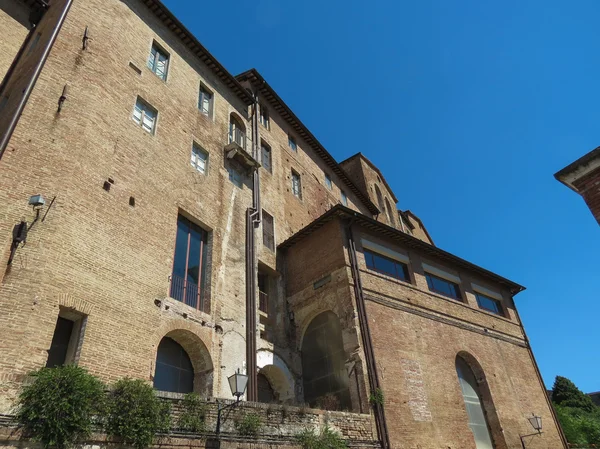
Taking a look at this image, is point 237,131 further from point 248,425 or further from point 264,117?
point 248,425

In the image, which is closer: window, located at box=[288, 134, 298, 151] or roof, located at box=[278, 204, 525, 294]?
roof, located at box=[278, 204, 525, 294]

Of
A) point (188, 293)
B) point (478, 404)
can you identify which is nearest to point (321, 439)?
point (188, 293)

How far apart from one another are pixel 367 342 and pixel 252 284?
4.05m

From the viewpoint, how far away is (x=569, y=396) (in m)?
34.9

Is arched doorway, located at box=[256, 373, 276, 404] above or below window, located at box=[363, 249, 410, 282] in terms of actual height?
below

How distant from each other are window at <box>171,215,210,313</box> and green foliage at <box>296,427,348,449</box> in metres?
4.31

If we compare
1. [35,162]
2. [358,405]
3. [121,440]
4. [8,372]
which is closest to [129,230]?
[35,162]

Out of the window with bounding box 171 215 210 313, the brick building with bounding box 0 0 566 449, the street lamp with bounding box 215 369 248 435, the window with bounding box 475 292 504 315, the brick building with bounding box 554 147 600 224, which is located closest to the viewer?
the brick building with bounding box 554 147 600 224

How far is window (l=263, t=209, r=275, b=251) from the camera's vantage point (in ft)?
54.2

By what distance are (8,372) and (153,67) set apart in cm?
1080

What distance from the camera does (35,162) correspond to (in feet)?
31.7

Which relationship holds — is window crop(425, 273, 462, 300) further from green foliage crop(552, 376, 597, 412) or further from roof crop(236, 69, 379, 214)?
green foliage crop(552, 376, 597, 412)

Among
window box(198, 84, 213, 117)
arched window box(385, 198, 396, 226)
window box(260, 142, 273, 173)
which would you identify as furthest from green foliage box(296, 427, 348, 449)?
arched window box(385, 198, 396, 226)

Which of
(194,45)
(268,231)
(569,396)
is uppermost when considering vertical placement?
(194,45)
